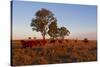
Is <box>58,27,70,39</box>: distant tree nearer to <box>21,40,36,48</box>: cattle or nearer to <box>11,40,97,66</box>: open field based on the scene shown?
<box>11,40,97,66</box>: open field

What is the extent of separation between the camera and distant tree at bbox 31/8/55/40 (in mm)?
2613

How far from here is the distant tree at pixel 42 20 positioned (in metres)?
2.61

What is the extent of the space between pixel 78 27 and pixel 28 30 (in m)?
0.70

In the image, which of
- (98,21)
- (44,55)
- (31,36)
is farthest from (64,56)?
(98,21)

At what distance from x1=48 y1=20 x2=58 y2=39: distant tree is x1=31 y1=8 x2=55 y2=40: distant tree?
1.9 inches

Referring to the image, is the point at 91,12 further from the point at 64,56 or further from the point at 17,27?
the point at 17,27

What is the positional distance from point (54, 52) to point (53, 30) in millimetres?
290

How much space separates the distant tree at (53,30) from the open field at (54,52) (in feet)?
0.26

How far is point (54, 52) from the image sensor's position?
106 inches

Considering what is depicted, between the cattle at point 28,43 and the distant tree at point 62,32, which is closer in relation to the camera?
the cattle at point 28,43

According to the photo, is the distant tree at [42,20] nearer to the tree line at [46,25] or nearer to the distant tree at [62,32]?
the tree line at [46,25]

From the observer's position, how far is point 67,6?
2.76 metres

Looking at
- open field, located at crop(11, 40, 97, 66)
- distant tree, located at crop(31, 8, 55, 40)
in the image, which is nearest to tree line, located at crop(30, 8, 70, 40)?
distant tree, located at crop(31, 8, 55, 40)

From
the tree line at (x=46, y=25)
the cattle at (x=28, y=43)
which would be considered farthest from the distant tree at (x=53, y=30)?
the cattle at (x=28, y=43)
